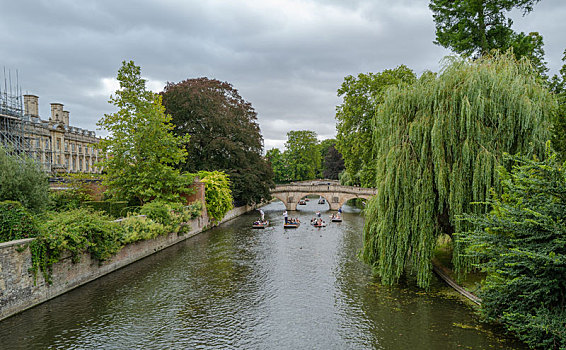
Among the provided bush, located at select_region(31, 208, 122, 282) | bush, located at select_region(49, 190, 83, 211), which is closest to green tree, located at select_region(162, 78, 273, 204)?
bush, located at select_region(49, 190, 83, 211)

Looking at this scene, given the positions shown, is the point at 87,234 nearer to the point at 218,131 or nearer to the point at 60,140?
the point at 218,131

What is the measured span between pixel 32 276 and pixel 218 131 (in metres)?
26.3

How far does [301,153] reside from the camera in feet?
287

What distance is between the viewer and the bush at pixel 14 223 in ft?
39.9

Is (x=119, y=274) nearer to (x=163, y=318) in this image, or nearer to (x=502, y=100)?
(x=163, y=318)

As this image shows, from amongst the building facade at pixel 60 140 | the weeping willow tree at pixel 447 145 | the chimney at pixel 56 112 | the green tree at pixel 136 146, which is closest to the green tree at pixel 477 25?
the weeping willow tree at pixel 447 145

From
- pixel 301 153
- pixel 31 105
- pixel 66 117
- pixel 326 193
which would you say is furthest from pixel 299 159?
pixel 31 105

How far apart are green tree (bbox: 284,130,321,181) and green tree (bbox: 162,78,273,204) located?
144ft

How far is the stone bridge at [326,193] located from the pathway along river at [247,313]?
26689 millimetres

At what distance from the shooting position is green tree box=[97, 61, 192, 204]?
84.9 ft

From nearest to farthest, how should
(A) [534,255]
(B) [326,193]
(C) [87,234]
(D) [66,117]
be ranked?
1. (A) [534,255]
2. (C) [87,234]
3. (B) [326,193]
4. (D) [66,117]

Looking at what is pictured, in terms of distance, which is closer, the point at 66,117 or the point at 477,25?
the point at 477,25

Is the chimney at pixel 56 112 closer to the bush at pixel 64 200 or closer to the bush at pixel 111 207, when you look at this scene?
the bush at pixel 64 200

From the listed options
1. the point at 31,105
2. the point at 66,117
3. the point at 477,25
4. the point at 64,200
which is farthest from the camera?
the point at 66,117
